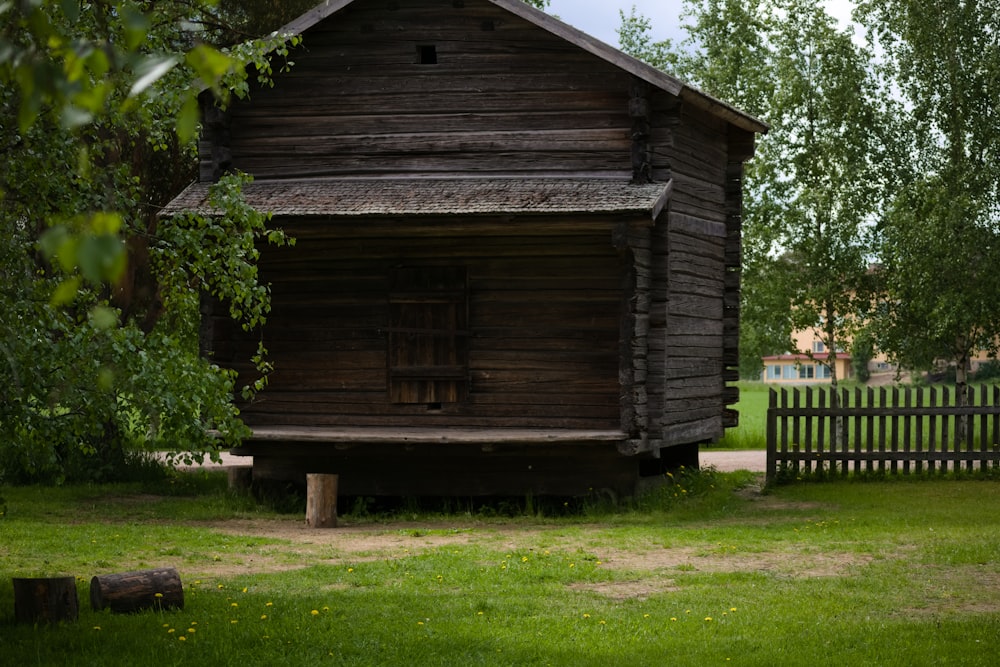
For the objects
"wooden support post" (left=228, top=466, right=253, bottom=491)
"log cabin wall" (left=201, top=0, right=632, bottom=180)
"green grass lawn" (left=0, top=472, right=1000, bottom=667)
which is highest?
"log cabin wall" (left=201, top=0, right=632, bottom=180)

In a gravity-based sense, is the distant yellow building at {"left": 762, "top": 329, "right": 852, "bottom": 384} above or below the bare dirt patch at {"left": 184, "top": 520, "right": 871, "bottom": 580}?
above

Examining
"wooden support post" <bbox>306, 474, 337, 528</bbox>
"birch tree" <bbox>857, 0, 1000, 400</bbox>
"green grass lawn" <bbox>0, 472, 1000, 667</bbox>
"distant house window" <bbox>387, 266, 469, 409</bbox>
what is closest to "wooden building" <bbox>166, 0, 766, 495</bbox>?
"distant house window" <bbox>387, 266, 469, 409</bbox>

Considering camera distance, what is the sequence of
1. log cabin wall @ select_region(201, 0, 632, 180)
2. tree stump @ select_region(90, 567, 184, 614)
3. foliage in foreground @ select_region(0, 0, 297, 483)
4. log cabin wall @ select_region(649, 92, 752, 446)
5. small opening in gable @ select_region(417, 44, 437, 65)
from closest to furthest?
1. foliage in foreground @ select_region(0, 0, 297, 483)
2. tree stump @ select_region(90, 567, 184, 614)
3. log cabin wall @ select_region(649, 92, 752, 446)
4. log cabin wall @ select_region(201, 0, 632, 180)
5. small opening in gable @ select_region(417, 44, 437, 65)

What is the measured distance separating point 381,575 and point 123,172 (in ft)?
15.0

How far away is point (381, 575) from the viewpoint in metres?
12.2

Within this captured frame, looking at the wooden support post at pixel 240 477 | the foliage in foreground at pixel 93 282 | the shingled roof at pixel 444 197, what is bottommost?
the wooden support post at pixel 240 477

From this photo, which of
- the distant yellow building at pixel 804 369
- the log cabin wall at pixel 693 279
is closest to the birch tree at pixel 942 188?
the log cabin wall at pixel 693 279

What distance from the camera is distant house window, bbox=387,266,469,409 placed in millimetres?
17938

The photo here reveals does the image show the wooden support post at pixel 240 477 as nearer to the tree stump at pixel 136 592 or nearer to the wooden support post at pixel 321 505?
the wooden support post at pixel 321 505

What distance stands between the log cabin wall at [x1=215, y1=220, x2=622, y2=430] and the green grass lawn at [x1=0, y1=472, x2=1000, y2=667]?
4.99 feet

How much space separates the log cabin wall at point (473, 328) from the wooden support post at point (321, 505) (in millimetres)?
1771

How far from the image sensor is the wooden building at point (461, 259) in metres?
17.3

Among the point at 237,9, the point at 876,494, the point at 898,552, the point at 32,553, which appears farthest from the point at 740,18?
the point at 32,553

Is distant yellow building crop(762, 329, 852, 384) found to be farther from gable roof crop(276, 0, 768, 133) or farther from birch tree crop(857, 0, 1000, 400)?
gable roof crop(276, 0, 768, 133)
